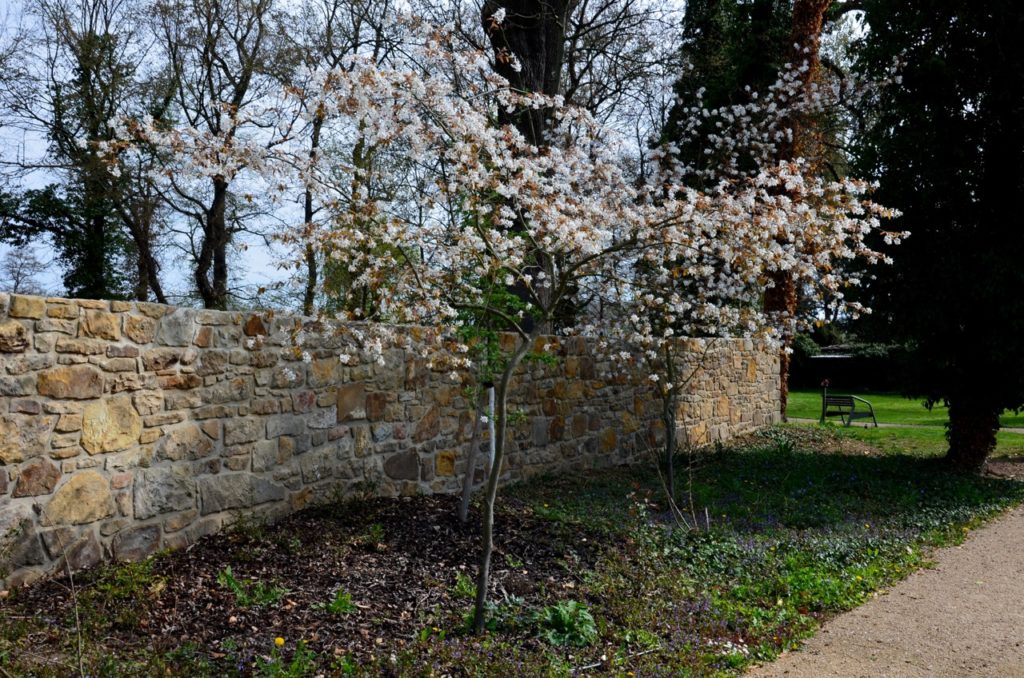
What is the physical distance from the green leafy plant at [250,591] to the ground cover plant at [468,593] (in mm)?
12

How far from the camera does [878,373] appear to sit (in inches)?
987

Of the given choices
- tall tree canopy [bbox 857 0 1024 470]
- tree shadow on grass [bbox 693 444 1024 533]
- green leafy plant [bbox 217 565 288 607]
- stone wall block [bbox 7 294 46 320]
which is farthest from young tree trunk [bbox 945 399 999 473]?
stone wall block [bbox 7 294 46 320]

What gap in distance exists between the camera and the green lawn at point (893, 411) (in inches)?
663

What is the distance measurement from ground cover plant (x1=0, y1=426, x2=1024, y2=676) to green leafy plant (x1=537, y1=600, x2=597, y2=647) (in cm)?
1

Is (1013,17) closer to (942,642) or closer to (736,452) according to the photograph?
(736,452)

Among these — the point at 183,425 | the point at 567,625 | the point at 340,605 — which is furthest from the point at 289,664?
the point at 183,425

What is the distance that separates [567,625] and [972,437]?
836 cm

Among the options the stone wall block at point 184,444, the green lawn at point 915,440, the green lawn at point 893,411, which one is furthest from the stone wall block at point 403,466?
the green lawn at point 893,411

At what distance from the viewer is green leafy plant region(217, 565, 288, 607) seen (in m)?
4.29

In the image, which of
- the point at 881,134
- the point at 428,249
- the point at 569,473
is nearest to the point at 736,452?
the point at 569,473

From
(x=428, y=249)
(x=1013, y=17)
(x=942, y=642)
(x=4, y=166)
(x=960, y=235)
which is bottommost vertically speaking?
(x=942, y=642)

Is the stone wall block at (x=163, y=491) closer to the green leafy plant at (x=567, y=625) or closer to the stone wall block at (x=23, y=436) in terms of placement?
the stone wall block at (x=23, y=436)

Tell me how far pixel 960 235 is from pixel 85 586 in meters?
9.93

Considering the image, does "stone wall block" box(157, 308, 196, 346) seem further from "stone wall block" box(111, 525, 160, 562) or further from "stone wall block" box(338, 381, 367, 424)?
"stone wall block" box(338, 381, 367, 424)
